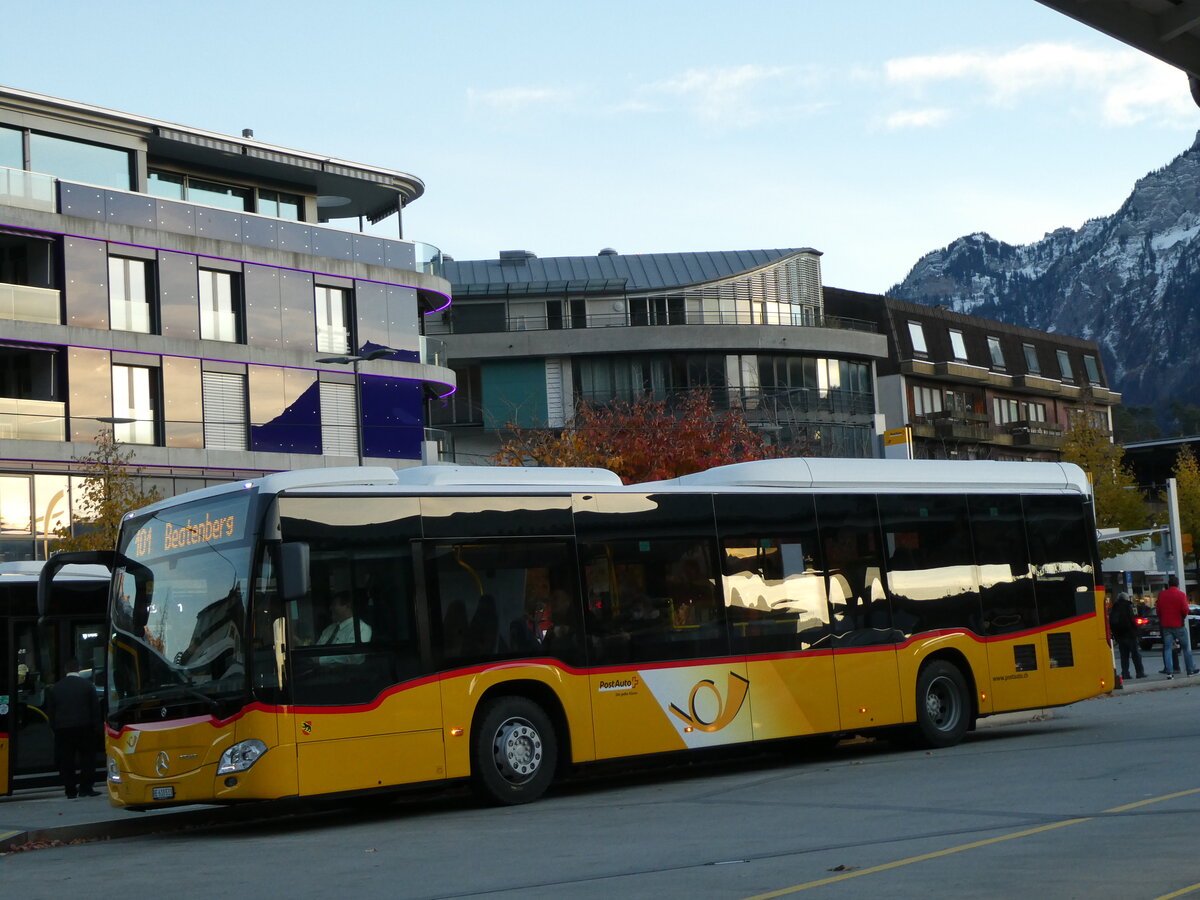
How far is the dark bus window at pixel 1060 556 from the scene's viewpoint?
1920 cm

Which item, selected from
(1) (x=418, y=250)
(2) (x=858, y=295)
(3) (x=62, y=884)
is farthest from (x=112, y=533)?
(2) (x=858, y=295)

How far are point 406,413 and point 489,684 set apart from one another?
3211cm

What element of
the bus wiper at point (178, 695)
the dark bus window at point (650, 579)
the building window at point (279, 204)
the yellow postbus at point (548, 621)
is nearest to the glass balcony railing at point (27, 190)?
the building window at point (279, 204)

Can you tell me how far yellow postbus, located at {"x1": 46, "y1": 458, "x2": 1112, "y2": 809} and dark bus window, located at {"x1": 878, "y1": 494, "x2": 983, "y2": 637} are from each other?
0.11ft

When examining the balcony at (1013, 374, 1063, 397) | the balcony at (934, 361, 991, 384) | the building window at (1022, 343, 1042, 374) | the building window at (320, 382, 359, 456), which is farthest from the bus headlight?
the building window at (1022, 343, 1042, 374)

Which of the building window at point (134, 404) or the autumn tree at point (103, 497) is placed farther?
the building window at point (134, 404)

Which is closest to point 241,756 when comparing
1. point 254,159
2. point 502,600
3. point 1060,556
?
Answer: point 502,600

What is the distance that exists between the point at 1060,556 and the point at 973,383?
211ft

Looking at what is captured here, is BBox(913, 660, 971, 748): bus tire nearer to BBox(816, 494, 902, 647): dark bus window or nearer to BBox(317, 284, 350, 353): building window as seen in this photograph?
BBox(816, 494, 902, 647): dark bus window

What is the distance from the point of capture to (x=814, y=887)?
339 inches

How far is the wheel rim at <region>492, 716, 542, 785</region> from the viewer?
47.6 feet

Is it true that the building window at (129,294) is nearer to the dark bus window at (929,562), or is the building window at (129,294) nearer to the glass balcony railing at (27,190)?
the glass balcony railing at (27,190)

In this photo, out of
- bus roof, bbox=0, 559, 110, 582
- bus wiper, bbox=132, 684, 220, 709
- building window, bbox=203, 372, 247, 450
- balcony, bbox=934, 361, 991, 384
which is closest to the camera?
bus wiper, bbox=132, 684, 220, 709

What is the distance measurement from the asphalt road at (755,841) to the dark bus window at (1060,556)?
2355 millimetres
